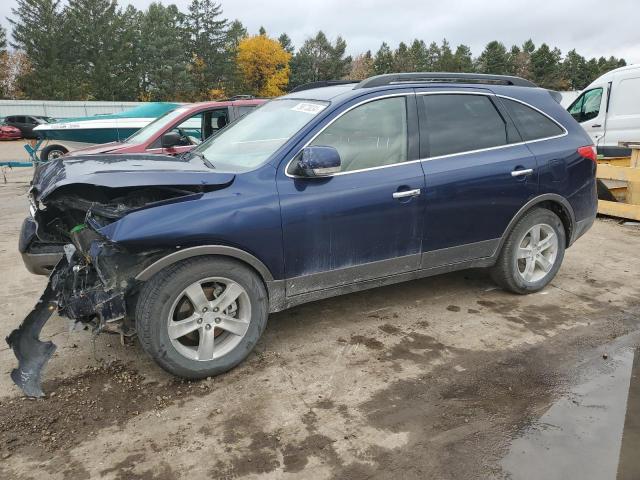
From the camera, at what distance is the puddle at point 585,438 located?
2.50 metres

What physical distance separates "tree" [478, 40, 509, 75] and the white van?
231 ft

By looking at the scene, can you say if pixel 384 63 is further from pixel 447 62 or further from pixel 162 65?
pixel 162 65

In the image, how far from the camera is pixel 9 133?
30.1m

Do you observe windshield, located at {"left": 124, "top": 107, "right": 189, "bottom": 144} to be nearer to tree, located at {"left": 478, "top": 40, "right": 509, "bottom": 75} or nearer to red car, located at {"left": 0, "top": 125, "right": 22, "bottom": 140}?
red car, located at {"left": 0, "top": 125, "right": 22, "bottom": 140}

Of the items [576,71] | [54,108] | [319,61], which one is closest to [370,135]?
[54,108]

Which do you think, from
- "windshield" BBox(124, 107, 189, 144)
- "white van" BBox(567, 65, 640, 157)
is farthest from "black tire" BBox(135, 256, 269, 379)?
"white van" BBox(567, 65, 640, 157)

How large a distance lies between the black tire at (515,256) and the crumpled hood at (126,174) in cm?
261

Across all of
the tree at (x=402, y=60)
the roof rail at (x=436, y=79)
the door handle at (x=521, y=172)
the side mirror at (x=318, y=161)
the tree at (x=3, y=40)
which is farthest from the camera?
the tree at (x=402, y=60)

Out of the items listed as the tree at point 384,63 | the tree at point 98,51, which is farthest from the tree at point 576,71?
the tree at point 98,51

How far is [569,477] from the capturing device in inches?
96.3

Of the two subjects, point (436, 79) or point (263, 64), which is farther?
point (263, 64)

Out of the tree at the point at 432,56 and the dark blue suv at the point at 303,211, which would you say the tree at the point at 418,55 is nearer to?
the tree at the point at 432,56

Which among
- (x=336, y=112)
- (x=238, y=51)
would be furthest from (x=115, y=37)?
(x=336, y=112)

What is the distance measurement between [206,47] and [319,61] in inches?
827
